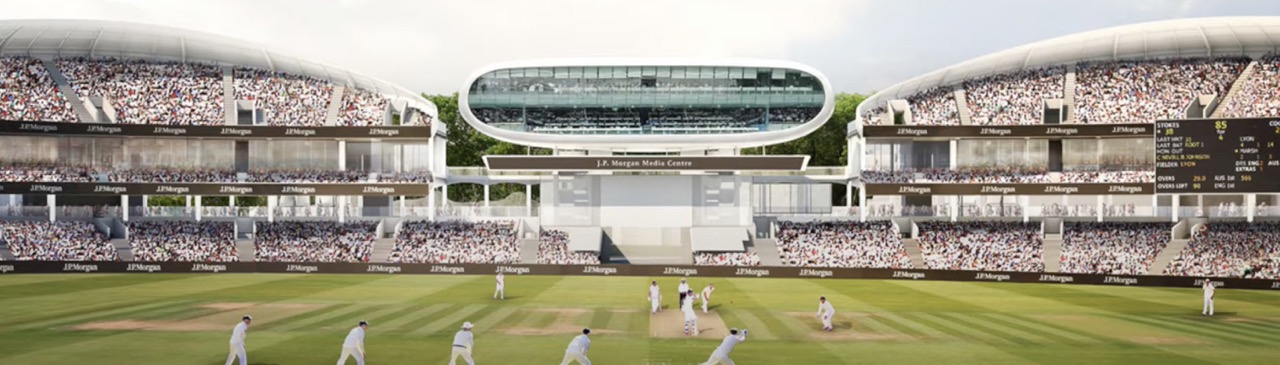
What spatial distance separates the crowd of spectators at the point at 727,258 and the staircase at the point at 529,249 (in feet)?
27.6

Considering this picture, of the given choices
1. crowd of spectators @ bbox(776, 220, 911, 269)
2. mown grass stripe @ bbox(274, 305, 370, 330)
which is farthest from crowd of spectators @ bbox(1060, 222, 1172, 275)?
mown grass stripe @ bbox(274, 305, 370, 330)

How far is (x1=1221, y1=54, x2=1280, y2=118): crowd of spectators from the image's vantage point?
188 ft

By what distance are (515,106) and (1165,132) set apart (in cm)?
3132

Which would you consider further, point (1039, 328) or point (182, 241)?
point (182, 241)

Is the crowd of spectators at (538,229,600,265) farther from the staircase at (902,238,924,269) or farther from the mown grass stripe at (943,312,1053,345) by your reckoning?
the mown grass stripe at (943,312,1053,345)

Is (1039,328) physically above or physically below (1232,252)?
below

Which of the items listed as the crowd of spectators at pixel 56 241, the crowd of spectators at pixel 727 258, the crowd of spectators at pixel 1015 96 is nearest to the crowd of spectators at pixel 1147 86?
the crowd of spectators at pixel 1015 96

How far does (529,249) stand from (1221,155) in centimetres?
3272

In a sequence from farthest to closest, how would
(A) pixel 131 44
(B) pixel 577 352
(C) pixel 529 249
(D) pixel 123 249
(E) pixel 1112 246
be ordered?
(A) pixel 131 44
(C) pixel 529 249
(D) pixel 123 249
(E) pixel 1112 246
(B) pixel 577 352

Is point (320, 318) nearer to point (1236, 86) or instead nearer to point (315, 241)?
point (315, 241)

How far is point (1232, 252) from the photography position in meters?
53.8

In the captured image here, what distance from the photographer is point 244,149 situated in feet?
210

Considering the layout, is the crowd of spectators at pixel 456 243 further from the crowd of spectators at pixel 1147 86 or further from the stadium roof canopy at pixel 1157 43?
the crowd of spectators at pixel 1147 86

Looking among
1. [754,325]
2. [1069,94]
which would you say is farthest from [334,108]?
[1069,94]
